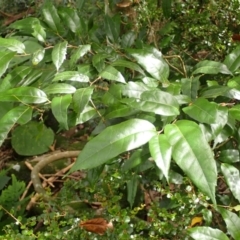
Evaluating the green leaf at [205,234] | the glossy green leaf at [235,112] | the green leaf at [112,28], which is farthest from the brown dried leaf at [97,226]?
the glossy green leaf at [235,112]

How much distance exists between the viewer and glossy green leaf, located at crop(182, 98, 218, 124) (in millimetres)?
788

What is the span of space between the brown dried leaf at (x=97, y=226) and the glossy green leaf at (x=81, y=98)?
678mm

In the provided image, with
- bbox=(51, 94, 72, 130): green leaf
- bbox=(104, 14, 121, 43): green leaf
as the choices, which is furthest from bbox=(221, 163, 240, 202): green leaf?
bbox=(104, 14, 121, 43): green leaf

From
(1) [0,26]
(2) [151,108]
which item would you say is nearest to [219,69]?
(2) [151,108]

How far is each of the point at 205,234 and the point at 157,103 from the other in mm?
359

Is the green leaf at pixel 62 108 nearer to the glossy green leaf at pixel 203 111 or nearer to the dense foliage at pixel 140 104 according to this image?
the dense foliage at pixel 140 104

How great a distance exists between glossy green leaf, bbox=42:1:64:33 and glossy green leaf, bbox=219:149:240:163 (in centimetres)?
56

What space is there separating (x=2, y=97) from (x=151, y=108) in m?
0.31

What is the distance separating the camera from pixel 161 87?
3.14 ft

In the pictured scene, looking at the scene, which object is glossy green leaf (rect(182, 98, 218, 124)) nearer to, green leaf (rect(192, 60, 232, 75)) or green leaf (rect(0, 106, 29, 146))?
green leaf (rect(192, 60, 232, 75))

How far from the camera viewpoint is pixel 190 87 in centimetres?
94

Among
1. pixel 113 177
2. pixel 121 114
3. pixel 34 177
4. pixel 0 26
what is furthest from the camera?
pixel 0 26

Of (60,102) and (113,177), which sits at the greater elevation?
(60,102)

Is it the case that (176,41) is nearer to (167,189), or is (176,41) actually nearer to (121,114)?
(167,189)
